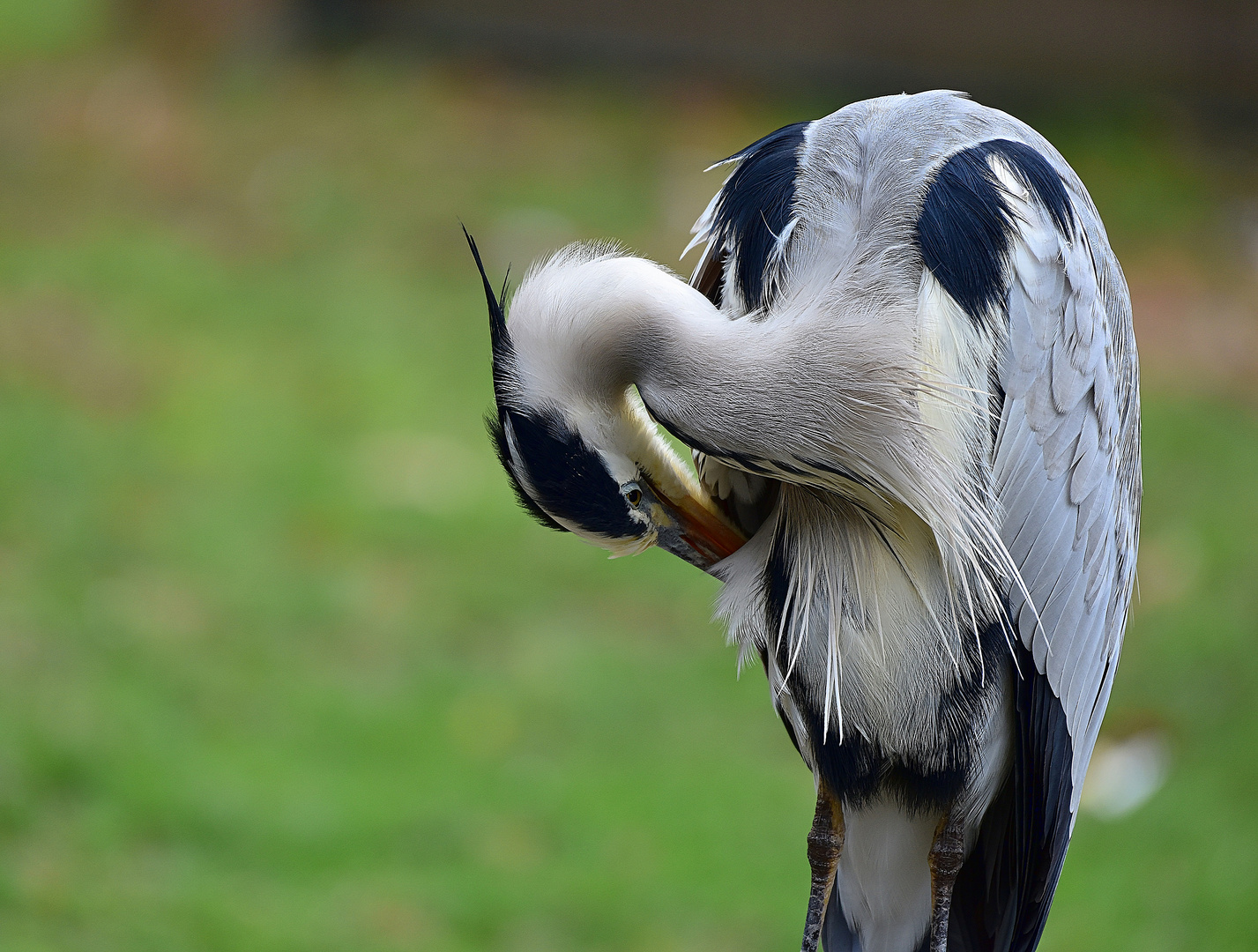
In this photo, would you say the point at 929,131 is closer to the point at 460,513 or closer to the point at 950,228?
the point at 950,228

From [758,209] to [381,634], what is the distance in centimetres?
324

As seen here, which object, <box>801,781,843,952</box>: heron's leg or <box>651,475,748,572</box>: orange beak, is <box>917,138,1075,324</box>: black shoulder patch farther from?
<box>801,781,843,952</box>: heron's leg

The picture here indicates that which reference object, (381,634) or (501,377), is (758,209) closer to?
(501,377)

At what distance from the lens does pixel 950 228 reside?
213cm

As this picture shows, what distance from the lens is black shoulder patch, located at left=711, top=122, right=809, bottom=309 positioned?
2.24 meters

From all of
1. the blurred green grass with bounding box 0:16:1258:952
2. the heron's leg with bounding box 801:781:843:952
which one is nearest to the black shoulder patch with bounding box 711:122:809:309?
the heron's leg with bounding box 801:781:843:952

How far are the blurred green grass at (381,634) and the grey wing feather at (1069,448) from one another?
5.65 ft

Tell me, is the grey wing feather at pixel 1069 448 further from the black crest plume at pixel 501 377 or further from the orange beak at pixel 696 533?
the black crest plume at pixel 501 377

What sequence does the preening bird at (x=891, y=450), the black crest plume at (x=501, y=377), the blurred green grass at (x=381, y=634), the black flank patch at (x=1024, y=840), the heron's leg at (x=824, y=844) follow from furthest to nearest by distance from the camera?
the blurred green grass at (x=381, y=634) < the heron's leg at (x=824, y=844) < the black flank patch at (x=1024, y=840) < the black crest plume at (x=501, y=377) < the preening bird at (x=891, y=450)

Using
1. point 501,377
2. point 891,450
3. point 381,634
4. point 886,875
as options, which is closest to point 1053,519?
point 891,450

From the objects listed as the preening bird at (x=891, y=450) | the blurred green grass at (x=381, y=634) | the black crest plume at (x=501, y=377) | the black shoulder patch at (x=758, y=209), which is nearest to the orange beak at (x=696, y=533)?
the preening bird at (x=891, y=450)

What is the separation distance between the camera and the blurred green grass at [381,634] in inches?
152

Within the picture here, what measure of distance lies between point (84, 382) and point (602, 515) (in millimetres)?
4821

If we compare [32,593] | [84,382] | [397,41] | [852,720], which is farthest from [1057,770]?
[397,41]
